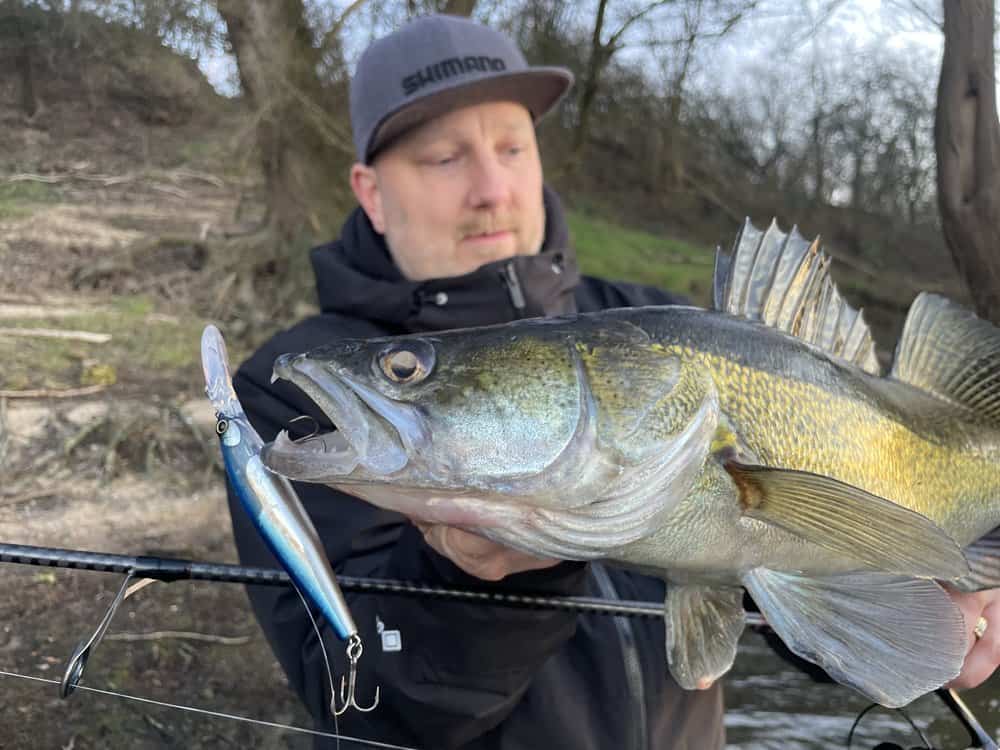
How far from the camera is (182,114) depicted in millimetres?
4074

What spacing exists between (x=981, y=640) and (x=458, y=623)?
1012 millimetres

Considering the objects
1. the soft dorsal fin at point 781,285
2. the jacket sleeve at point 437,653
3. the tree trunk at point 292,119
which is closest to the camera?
the jacket sleeve at point 437,653

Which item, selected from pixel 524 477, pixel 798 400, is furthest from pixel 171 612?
pixel 798 400

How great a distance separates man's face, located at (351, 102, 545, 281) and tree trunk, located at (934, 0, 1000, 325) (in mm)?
3807

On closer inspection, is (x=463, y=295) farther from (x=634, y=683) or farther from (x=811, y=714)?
(x=811, y=714)

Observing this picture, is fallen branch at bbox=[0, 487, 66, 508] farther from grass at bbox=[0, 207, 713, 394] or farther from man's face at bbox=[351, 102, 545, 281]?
man's face at bbox=[351, 102, 545, 281]

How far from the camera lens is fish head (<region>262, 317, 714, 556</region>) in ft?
3.51

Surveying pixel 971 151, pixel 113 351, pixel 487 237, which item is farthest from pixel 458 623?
pixel 971 151

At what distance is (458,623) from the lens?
52.6 inches

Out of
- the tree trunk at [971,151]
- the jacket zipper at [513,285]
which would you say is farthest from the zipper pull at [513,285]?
the tree trunk at [971,151]

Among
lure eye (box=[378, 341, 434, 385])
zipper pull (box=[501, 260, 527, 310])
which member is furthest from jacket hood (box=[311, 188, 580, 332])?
lure eye (box=[378, 341, 434, 385])

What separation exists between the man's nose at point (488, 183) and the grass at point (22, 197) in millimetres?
1558

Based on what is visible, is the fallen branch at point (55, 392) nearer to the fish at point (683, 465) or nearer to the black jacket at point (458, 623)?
the black jacket at point (458, 623)

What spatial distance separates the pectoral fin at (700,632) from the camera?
1273mm
